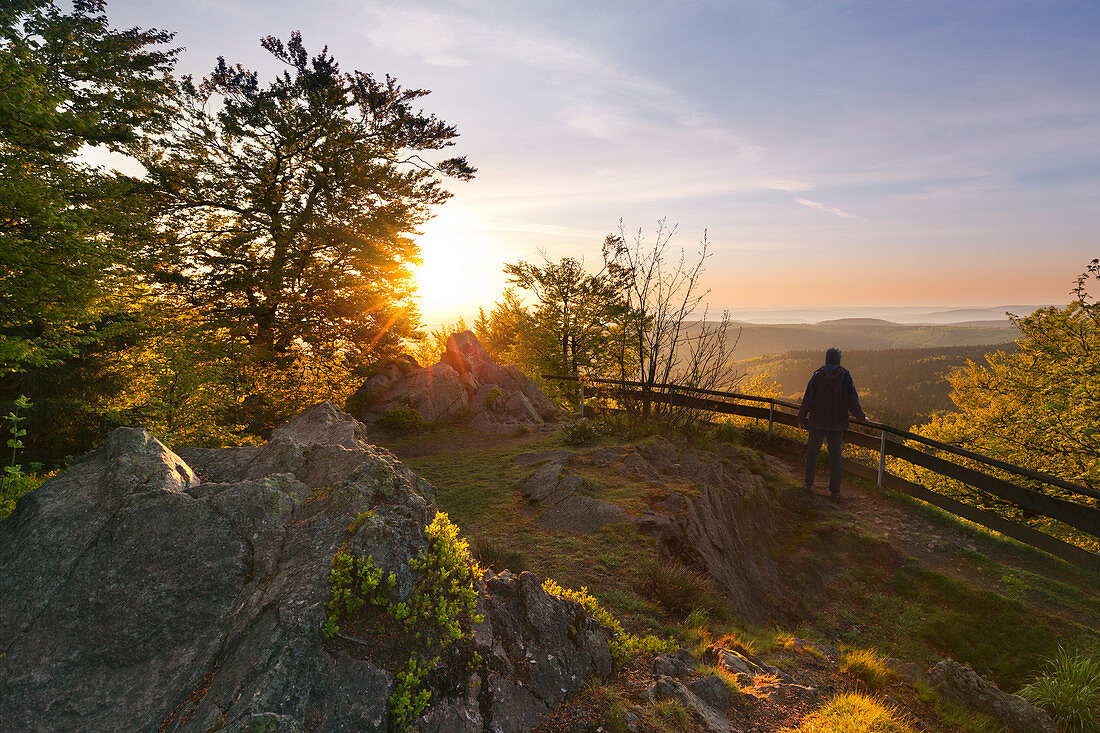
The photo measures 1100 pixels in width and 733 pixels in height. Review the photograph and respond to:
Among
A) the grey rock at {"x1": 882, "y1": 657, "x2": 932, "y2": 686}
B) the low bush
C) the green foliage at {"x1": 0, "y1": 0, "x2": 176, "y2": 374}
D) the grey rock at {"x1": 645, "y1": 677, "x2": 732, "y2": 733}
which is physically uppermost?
the green foliage at {"x1": 0, "y1": 0, "x2": 176, "y2": 374}

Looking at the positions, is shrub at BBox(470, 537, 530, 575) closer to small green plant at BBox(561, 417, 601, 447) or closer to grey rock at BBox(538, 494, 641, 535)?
grey rock at BBox(538, 494, 641, 535)

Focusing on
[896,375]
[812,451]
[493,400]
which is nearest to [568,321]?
→ [493,400]

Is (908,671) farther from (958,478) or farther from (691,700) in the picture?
(958,478)

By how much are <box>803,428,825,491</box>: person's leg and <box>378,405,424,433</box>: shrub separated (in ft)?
39.2

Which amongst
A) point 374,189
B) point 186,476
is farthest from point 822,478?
point 374,189

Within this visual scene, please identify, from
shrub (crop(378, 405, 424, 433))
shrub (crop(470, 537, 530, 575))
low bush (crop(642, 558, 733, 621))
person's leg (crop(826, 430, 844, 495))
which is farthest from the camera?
shrub (crop(378, 405, 424, 433))

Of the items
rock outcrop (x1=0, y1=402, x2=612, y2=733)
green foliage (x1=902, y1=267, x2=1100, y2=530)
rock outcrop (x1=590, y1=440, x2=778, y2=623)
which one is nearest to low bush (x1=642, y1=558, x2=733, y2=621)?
rock outcrop (x1=590, y1=440, x2=778, y2=623)

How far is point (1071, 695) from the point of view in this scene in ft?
14.2

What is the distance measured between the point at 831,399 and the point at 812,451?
1.24 meters

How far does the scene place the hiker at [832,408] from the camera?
28.5 feet

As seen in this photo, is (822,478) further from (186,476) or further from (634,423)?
(186,476)

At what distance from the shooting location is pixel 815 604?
6727 millimetres

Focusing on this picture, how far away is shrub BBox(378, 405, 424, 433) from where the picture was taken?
1548 cm

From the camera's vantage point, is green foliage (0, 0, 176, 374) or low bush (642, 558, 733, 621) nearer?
low bush (642, 558, 733, 621)
